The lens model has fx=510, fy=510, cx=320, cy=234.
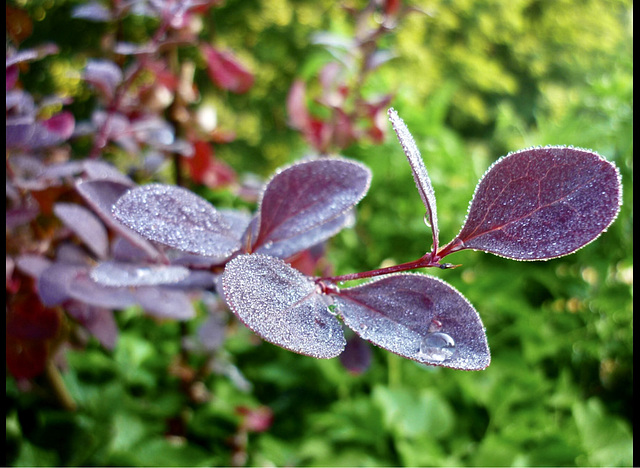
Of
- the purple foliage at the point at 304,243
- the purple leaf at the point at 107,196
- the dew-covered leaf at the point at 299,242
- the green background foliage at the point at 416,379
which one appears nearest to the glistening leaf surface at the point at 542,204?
the purple foliage at the point at 304,243

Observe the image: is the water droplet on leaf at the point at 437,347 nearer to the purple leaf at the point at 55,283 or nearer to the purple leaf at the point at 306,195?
the purple leaf at the point at 306,195

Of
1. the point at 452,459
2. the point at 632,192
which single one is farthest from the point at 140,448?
the point at 632,192

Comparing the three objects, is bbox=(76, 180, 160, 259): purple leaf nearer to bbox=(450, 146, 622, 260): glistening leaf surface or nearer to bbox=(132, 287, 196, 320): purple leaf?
bbox=(132, 287, 196, 320): purple leaf

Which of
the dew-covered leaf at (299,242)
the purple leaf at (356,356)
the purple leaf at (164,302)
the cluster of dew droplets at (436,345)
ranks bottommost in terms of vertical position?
the purple leaf at (356,356)

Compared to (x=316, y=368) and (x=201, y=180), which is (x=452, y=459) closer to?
(x=316, y=368)

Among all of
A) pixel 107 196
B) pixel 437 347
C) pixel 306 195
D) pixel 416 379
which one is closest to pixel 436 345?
pixel 437 347

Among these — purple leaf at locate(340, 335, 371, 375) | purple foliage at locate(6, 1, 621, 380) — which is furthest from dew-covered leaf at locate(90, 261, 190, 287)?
purple leaf at locate(340, 335, 371, 375)
